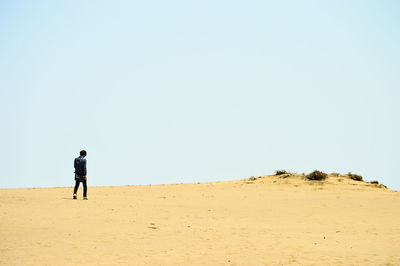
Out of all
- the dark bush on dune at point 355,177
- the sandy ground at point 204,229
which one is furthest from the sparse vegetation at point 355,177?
the sandy ground at point 204,229

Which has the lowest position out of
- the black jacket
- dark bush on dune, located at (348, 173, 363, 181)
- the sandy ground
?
the sandy ground

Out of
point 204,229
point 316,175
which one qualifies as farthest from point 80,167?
point 316,175

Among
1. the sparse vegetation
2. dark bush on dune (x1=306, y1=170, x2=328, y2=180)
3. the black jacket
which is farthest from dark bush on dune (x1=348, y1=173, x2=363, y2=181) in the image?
the black jacket

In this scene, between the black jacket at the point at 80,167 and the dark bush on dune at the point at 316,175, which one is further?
the dark bush on dune at the point at 316,175

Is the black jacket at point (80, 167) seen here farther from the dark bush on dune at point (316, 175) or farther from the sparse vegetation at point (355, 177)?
the sparse vegetation at point (355, 177)

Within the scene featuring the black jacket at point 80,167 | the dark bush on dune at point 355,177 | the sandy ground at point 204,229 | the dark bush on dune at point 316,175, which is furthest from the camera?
the dark bush on dune at point 355,177

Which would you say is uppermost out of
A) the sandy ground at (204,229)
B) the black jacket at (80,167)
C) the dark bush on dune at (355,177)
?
the black jacket at (80,167)

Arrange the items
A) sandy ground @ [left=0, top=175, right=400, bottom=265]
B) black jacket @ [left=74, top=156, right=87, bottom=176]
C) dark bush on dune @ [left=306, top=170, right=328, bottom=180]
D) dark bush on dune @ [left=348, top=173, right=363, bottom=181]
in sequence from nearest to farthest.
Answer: sandy ground @ [left=0, top=175, right=400, bottom=265], black jacket @ [left=74, top=156, right=87, bottom=176], dark bush on dune @ [left=306, top=170, right=328, bottom=180], dark bush on dune @ [left=348, top=173, right=363, bottom=181]

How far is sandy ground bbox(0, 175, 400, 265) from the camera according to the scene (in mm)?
10141

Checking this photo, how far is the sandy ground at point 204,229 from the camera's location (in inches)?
399

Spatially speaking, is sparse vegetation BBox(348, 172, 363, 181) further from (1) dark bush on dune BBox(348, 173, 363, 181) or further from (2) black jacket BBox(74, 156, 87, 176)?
(2) black jacket BBox(74, 156, 87, 176)

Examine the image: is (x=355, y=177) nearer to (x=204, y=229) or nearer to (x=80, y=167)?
(x=204, y=229)

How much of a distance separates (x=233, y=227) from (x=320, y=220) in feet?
13.1

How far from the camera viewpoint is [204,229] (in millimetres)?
13438
